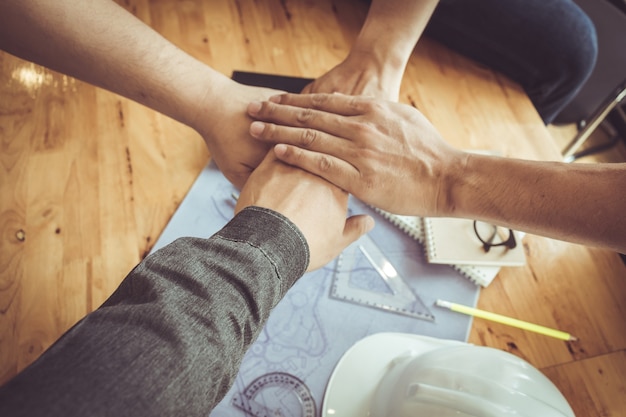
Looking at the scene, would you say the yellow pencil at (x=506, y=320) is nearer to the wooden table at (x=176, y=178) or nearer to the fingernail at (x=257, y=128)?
the wooden table at (x=176, y=178)

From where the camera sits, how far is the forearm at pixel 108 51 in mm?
626

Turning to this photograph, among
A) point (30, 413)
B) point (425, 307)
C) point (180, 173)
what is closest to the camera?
point (30, 413)

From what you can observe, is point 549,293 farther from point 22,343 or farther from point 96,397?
point 22,343

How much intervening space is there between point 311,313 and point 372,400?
166 mm

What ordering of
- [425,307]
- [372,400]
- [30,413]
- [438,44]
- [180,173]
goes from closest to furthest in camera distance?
[30,413] → [372,400] → [425,307] → [180,173] → [438,44]

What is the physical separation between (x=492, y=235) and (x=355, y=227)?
264mm

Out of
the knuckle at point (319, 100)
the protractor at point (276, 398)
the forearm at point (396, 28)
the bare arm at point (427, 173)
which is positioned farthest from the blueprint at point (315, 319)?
the forearm at point (396, 28)

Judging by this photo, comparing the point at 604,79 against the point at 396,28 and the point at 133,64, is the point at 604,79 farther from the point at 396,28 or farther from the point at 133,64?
the point at 133,64

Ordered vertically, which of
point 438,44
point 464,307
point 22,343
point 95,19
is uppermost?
point 438,44

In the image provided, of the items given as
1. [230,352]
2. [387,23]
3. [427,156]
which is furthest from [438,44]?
[230,352]

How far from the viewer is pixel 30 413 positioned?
287mm

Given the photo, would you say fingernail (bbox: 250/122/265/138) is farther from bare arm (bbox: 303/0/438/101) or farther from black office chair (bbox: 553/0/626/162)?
black office chair (bbox: 553/0/626/162)

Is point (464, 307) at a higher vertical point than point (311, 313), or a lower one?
higher

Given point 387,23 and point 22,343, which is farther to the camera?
point 387,23
